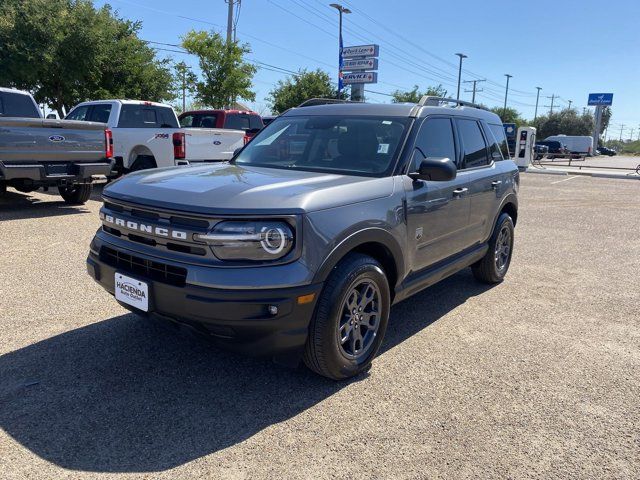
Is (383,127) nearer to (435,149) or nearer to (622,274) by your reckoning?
(435,149)

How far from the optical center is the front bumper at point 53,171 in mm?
7648

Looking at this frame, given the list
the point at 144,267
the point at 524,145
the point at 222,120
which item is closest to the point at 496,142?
the point at 144,267

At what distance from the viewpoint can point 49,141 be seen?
8070mm

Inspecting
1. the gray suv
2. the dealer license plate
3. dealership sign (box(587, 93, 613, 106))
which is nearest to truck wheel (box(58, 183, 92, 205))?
the gray suv

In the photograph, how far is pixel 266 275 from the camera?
2.70 metres

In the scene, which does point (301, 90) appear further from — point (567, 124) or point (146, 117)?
point (567, 124)

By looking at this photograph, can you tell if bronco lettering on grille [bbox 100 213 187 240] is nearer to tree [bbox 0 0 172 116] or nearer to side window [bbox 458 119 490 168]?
side window [bbox 458 119 490 168]

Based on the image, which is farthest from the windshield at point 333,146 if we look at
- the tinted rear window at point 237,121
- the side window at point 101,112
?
the tinted rear window at point 237,121

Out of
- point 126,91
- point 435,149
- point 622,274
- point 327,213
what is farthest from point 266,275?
point 126,91

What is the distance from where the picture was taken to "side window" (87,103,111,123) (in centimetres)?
1152

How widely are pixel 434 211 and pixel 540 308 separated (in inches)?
72.3

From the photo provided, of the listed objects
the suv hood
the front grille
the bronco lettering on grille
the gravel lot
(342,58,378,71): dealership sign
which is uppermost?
(342,58,378,71): dealership sign

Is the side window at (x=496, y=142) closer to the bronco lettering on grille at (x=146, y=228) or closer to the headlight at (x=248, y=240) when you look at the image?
the headlight at (x=248, y=240)

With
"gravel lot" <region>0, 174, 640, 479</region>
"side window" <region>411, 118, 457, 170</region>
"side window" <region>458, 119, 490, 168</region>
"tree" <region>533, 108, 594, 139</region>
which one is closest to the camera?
"gravel lot" <region>0, 174, 640, 479</region>
